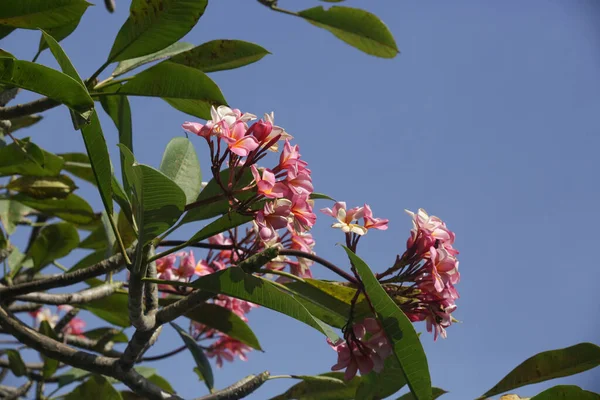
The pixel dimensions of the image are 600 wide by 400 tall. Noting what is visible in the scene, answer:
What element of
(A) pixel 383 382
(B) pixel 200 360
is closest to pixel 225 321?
(B) pixel 200 360

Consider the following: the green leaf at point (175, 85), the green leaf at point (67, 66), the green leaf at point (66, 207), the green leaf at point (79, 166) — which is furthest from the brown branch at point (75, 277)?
the green leaf at point (79, 166)

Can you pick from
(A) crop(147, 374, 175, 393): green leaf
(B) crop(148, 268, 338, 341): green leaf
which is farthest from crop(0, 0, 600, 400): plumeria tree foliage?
(A) crop(147, 374, 175, 393): green leaf

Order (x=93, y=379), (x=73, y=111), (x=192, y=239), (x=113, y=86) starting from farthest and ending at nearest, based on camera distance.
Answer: (x=93, y=379) → (x=113, y=86) → (x=192, y=239) → (x=73, y=111)

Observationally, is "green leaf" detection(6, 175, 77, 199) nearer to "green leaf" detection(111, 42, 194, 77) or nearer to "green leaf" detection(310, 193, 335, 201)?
"green leaf" detection(111, 42, 194, 77)

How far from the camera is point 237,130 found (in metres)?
1.28

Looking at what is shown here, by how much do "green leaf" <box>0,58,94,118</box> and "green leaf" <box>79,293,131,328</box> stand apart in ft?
3.10

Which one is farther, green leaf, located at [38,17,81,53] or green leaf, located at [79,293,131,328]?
green leaf, located at [79,293,131,328]

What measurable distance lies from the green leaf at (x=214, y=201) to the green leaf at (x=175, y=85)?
189mm

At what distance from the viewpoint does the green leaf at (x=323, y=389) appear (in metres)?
1.66

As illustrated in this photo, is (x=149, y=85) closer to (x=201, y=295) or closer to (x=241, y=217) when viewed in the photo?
(x=241, y=217)

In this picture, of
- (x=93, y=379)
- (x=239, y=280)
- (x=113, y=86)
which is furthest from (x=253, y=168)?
(x=93, y=379)

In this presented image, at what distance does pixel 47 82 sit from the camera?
1146mm

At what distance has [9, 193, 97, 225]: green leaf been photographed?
90.9 inches

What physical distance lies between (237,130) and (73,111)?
30 centimetres
